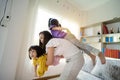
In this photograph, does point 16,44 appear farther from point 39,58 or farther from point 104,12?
point 104,12

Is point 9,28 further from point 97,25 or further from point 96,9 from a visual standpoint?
point 96,9

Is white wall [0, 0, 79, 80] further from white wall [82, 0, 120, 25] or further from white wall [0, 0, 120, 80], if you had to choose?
white wall [82, 0, 120, 25]

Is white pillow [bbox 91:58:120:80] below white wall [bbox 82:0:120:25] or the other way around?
below

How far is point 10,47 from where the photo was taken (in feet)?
4.67

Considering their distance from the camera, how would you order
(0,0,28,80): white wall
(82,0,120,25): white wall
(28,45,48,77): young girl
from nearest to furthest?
(28,45,48,77): young girl → (0,0,28,80): white wall → (82,0,120,25): white wall

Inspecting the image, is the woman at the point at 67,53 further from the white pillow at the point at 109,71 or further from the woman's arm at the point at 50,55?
the white pillow at the point at 109,71

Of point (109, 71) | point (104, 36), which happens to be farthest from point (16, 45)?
point (104, 36)

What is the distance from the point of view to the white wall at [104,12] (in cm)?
242

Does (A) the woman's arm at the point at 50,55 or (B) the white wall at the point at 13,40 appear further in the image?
(B) the white wall at the point at 13,40

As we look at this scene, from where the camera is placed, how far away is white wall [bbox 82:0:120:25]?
7.93 feet

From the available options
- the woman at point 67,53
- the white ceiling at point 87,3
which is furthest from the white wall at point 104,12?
the woman at point 67,53

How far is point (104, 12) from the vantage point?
2637mm

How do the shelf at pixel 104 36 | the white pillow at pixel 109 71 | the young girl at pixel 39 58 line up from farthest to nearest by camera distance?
the shelf at pixel 104 36 < the white pillow at pixel 109 71 < the young girl at pixel 39 58

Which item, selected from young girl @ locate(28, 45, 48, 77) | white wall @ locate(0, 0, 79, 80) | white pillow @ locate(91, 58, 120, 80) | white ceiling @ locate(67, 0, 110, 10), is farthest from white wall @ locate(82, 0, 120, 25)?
young girl @ locate(28, 45, 48, 77)
